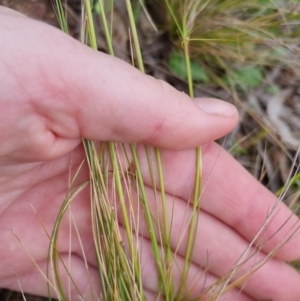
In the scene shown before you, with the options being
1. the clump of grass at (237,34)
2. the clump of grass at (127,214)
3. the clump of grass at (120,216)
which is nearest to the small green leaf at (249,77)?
the clump of grass at (237,34)

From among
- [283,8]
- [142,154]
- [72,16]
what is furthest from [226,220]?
[72,16]

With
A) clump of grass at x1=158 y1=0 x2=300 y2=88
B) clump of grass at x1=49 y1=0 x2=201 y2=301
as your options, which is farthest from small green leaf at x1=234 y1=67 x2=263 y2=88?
clump of grass at x1=49 y1=0 x2=201 y2=301

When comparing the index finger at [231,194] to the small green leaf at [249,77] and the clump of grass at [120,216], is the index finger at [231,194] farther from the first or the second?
the small green leaf at [249,77]

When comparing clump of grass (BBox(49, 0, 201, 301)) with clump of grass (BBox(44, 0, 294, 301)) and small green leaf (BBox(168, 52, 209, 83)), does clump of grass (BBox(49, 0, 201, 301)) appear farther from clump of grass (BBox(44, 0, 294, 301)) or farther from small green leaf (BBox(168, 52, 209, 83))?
small green leaf (BBox(168, 52, 209, 83))

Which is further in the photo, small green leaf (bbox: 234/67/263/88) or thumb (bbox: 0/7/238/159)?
small green leaf (bbox: 234/67/263/88)

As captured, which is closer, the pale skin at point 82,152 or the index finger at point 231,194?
the pale skin at point 82,152

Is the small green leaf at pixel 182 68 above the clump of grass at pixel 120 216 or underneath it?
above
